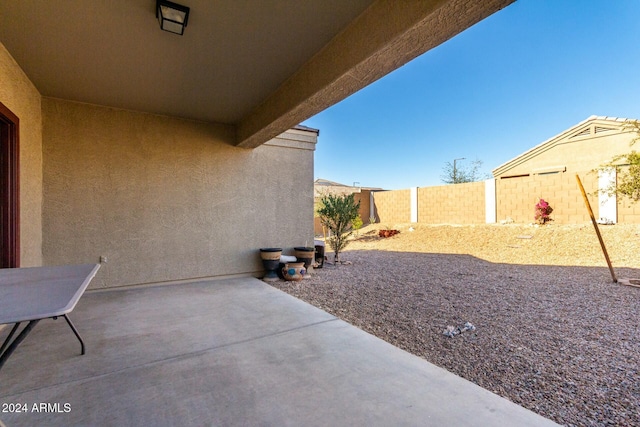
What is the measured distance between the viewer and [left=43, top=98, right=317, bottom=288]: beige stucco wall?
4242 millimetres

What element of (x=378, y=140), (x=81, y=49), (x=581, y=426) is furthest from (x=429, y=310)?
(x=378, y=140)

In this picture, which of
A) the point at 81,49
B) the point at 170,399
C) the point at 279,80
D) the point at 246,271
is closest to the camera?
the point at 170,399

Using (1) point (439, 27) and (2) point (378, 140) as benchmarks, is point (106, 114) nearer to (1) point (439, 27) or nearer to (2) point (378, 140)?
(1) point (439, 27)

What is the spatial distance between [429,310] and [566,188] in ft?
30.3

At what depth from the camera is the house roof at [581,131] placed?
12227 mm

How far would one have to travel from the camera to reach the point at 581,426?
1.62 metres

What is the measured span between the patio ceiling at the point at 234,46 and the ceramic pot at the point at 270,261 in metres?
2.41

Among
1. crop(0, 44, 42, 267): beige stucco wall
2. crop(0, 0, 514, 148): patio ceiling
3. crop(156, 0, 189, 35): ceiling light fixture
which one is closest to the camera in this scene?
crop(0, 0, 514, 148): patio ceiling

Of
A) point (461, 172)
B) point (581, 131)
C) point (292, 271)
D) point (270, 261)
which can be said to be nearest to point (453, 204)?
point (581, 131)

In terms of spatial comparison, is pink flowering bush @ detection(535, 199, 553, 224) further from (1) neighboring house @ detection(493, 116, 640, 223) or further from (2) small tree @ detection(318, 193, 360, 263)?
(2) small tree @ detection(318, 193, 360, 263)

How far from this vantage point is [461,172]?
72.2 ft

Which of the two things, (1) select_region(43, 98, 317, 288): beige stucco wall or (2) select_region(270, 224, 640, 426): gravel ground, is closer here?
(2) select_region(270, 224, 640, 426): gravel ground

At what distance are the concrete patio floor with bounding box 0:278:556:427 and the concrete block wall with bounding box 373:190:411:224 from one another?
1204 cm

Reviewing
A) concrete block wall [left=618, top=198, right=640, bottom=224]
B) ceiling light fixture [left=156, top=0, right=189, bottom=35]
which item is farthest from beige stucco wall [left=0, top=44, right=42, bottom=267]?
concrete block wall [left=618, top=198, right=640, bottom=224]
